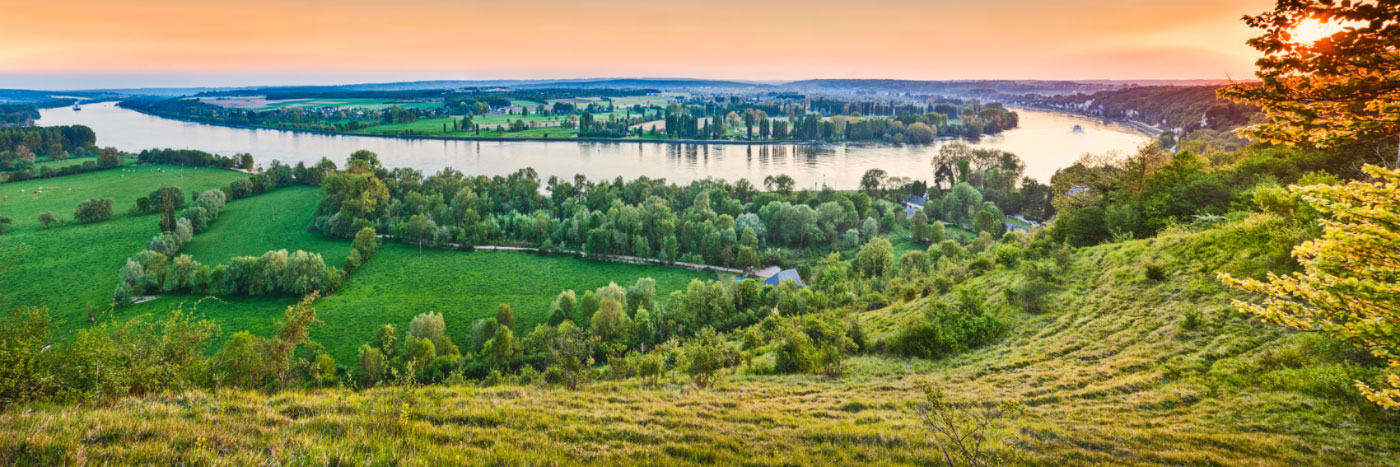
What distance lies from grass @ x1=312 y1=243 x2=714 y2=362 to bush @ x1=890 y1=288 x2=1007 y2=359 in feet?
70.8

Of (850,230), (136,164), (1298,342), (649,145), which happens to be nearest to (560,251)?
(850,230)

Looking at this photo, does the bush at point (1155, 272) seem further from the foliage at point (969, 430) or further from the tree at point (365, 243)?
the tree at point (365, 243)

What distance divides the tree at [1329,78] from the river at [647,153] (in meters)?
64.5

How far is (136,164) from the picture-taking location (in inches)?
3196

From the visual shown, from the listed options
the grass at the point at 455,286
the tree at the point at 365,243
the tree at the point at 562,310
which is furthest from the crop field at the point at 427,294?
the tree at the point at 562,310

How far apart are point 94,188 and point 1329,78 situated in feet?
333

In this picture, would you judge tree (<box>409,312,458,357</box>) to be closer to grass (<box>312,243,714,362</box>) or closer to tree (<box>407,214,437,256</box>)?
grass (<box>312,243,714,362</box>)

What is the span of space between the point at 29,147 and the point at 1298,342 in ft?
456

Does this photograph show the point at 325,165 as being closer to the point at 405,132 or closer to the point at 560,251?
the point at 560,251

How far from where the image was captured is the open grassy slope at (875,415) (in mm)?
5773

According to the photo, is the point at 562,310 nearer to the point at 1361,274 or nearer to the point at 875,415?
the point at 875,415

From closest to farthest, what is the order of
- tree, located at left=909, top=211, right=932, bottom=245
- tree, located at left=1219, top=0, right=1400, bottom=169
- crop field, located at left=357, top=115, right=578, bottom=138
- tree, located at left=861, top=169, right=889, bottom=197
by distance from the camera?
1. tree, located at left=1219, top=0, right=1400, bottom=169
2. tree, located at left=909, top=211, right=932, bottom=245
3. tree, located at left=861, top=169, right=889, bottom=197
4. crop field, located at left=357, top=115, right=578, bottom=138

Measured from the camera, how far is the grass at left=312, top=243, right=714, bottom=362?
101 feet

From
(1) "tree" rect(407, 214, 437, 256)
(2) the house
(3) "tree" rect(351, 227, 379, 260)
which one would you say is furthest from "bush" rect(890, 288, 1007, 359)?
(1) "tree" rect(407, 214, 437, 256)
